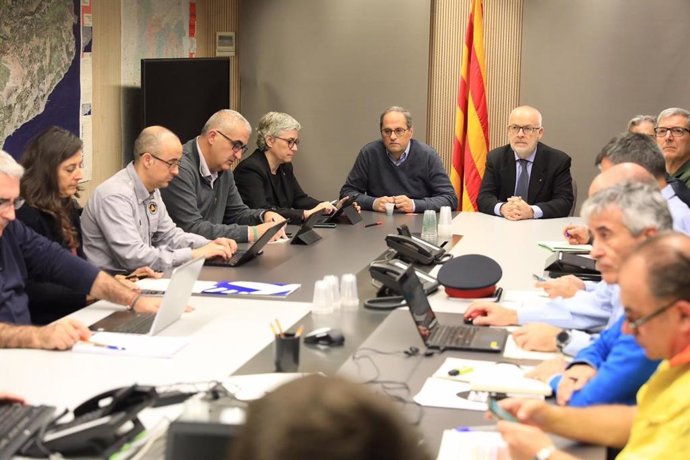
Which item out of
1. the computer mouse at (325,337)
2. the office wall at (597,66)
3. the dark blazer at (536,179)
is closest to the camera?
the computer mouse at (325,337)

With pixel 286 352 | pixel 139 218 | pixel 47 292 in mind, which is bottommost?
pixel 47 292

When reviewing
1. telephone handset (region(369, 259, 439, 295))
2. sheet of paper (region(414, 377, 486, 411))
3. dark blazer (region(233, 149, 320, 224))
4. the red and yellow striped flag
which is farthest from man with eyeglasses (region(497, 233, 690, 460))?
the red and yellow striped flag

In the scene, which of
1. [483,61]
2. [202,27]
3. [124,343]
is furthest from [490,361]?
[202,27]

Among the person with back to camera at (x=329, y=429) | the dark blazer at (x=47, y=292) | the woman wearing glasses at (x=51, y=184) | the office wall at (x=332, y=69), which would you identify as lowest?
the dark blazer at (x=47, y=292)

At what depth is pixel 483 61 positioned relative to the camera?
7.60m

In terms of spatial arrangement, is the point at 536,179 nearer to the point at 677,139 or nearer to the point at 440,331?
the point at 677,139

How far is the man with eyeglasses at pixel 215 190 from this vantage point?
5.18 m

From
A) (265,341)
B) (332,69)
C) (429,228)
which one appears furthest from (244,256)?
(332,69)

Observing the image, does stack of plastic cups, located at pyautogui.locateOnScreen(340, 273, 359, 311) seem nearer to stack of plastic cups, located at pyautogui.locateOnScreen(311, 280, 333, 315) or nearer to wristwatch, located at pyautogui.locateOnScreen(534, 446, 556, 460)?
stack of plastic cups, located at pyautogui.locateOnScreen(311, 280, 333, 315)

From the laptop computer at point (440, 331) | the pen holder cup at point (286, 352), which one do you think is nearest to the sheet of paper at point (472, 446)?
the pen holder cup at point (286, 352)

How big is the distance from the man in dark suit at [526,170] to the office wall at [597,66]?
1.40m

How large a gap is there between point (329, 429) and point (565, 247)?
411cm

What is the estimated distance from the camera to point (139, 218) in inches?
176

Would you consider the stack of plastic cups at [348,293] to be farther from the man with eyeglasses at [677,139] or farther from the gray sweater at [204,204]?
the man with eyeglasses at [677,139]
